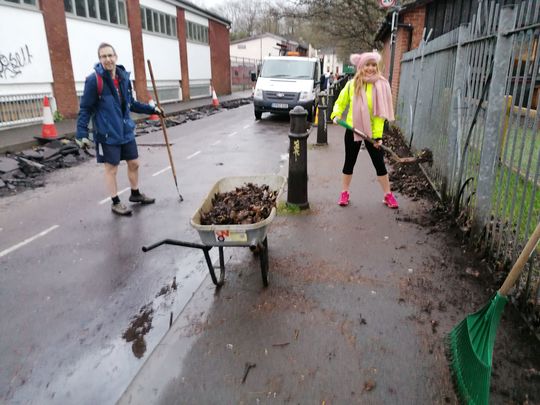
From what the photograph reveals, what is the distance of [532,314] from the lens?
9.33 feet

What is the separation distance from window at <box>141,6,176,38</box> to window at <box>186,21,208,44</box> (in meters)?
2.31

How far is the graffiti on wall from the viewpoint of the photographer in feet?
39.0

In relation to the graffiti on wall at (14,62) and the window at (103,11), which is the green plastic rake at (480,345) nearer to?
the graffiti on wall at (14,62)

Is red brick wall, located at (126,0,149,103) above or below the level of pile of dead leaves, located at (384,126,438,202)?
above

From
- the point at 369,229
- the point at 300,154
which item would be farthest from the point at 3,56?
the point at 369,229

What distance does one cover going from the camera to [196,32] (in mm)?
27438

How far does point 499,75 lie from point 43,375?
160 inches

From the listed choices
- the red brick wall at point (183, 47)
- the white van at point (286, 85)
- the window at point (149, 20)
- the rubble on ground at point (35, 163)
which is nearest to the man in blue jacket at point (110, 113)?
the rubble on ground at point (35, 163)

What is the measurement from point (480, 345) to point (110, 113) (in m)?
4.86

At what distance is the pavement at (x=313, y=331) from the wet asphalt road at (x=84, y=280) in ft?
1.02

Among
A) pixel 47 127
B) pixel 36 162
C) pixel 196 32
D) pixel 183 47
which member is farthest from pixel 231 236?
pixel 196 32

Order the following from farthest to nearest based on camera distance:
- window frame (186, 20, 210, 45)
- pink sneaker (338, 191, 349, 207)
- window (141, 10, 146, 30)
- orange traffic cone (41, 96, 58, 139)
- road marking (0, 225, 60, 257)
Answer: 1. window frame (186, 20, 210, 45)
2. window (141, 10, 146, 30)
3. orange traffic cone (41, 96, 58, 139)
4. pink sneaker (338, 191, 349, 207)
5. road marking (0, 225, 60, 257)

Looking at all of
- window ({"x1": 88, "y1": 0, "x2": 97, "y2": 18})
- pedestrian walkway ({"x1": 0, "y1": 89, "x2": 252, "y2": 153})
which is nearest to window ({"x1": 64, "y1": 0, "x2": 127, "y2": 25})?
window ({"x1": 88, "y1": 0, "x2": 97, "y2": 18})

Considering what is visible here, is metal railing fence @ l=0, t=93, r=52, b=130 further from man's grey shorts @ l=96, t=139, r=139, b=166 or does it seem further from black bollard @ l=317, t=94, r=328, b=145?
black bollard @ l=317, t=94, r=328, b=145
